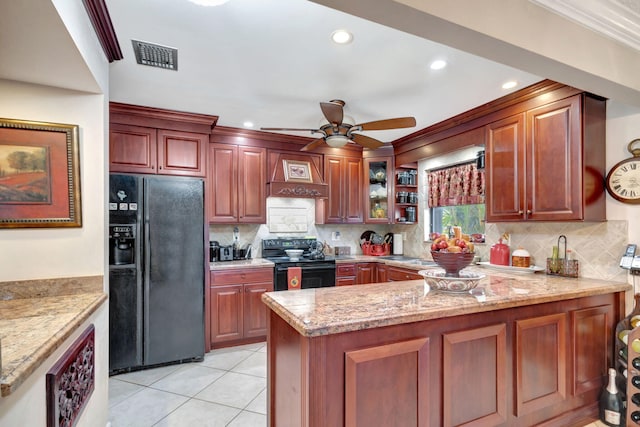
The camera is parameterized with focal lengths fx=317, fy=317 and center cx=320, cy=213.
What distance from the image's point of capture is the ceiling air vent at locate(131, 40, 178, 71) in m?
2.06

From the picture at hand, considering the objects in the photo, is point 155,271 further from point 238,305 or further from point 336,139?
point 336,139

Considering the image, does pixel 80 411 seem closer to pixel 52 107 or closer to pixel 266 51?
pixel 52 107

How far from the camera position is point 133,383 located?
2793 mm

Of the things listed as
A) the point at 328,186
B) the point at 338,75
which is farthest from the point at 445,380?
the point at 328,186

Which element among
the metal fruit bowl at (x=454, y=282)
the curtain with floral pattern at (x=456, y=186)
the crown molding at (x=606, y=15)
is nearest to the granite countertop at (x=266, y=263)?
the curtain with floral pattern at (x=456, y=186)

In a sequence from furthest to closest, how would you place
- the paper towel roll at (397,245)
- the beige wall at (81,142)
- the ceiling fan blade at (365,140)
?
the paper towel roll at (397,245) → the ceiling fan blade at (365,140) → the beige wall at (81,142)

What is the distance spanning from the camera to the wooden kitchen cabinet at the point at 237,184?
3760 mm

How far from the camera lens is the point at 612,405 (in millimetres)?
2133

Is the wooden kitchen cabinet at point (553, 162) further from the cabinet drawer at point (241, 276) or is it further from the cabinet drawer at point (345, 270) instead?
the cabinet drawer at point (241, 276)

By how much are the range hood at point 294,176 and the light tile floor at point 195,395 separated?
1.95 metres

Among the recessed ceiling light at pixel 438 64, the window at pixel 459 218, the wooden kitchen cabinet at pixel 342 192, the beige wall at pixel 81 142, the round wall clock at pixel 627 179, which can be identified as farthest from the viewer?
the wooden kitchen cabinet at pixel 342 192

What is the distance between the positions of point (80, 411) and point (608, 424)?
3.22 metres

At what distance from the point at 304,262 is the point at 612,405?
9.42 feet

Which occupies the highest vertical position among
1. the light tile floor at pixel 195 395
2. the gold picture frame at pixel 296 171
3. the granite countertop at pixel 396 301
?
the gold picture frame at pixel 296 171
